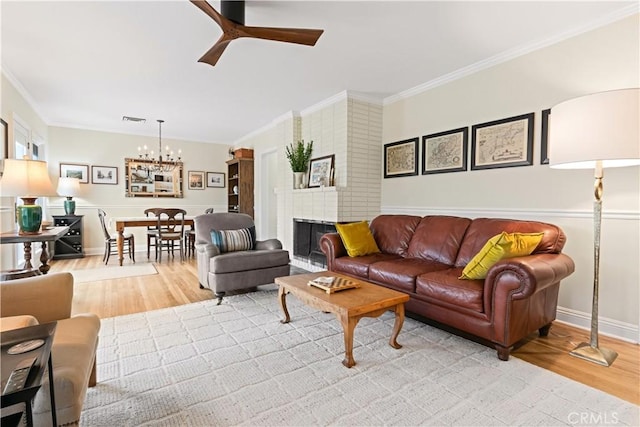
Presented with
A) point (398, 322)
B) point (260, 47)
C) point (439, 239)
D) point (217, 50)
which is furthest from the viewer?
point (439, 239)

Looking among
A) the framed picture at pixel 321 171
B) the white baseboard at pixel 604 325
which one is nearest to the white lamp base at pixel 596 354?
the white baseboard at pixel 604 325

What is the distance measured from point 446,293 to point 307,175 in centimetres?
327

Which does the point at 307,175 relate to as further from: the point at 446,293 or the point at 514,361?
the point at 514,361

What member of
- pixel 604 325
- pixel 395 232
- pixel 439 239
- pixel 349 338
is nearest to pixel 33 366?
pixel 349 338

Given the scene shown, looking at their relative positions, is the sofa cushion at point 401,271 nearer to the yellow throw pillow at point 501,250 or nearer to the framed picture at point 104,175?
the yellow throw pillow at point 501,250

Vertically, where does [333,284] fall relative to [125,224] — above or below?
below

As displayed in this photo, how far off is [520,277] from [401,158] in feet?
8.53

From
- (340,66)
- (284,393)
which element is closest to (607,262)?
(284,393)

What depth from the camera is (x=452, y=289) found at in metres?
2.35

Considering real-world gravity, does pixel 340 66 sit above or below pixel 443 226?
above

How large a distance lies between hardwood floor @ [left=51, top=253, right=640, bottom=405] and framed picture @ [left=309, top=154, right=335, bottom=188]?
87.3 inches

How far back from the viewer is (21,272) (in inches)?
108

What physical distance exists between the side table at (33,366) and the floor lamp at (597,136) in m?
2.84

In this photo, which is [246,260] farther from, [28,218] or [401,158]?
[401,158]
